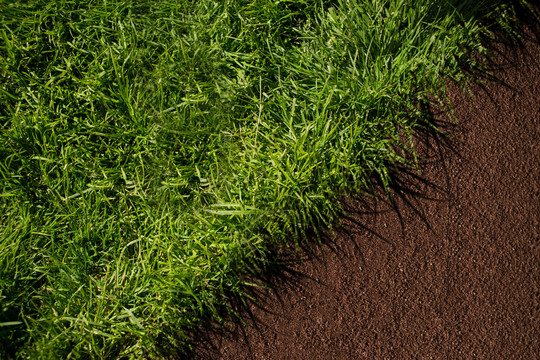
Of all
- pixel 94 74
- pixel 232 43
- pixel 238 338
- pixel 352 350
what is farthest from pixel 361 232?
pixel 94 74

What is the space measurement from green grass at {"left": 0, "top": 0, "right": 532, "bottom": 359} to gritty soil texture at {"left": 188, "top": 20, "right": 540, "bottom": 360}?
0.17m

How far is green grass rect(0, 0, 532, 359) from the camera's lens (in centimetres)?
197

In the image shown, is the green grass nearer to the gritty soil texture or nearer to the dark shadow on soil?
the dark shadow on soil

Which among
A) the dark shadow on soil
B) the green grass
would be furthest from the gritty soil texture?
the green grass

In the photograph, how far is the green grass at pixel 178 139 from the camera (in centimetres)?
197

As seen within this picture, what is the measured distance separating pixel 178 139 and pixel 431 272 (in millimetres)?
1474

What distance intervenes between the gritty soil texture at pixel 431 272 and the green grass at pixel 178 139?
0.57ft

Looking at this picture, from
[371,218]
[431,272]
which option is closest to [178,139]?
[371,218]

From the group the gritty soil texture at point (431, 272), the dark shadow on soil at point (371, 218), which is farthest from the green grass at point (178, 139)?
the gritty soil texture at point (431, 272)

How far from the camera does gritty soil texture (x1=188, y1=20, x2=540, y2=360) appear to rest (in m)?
1.98

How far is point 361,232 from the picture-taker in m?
2.06

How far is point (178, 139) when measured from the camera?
2.10 meters

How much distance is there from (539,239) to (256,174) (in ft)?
4.95

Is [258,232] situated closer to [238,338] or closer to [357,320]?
[238,338]
